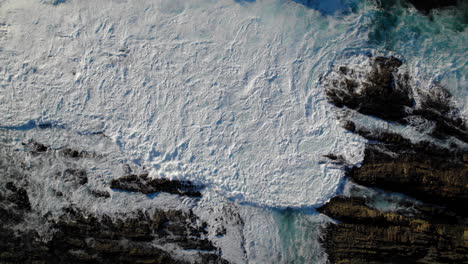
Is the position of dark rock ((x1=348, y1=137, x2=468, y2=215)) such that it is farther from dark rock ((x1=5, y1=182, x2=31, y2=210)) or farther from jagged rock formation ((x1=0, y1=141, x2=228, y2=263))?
dark rock ((x1=5, y1=182, x2=31, y2=210))

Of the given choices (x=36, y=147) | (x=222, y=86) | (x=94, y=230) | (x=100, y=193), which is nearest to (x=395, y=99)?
(x=222, y=86)

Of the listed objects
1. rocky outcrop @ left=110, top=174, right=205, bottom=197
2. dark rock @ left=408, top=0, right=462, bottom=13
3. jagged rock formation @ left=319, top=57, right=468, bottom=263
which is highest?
dark rock @ left=408, top=0, right=462, bottom=13

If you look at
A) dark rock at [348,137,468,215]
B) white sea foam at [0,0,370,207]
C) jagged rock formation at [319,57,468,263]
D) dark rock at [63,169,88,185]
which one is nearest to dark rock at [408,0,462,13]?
white sea foam at [0,0,370,207]

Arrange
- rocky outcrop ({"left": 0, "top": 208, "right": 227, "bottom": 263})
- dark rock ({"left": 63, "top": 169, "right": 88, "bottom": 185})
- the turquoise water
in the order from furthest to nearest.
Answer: dark rock ({"left": 63, "top": 169, "right": 88, "bottom": 185})
the turquoise water
rocky outcrop ({"left": 0, "top": 208, "right": 227, "bottom": 263})

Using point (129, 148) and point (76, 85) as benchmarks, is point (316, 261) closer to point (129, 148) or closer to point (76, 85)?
point (129, 148)

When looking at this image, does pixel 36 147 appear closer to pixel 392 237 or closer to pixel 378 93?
pixel 378 93

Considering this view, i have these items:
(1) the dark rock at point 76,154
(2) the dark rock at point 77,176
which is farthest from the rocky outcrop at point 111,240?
(1) the dark rock at point 76,154

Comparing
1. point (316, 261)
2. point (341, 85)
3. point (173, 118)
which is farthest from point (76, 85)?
point (316, 261)
